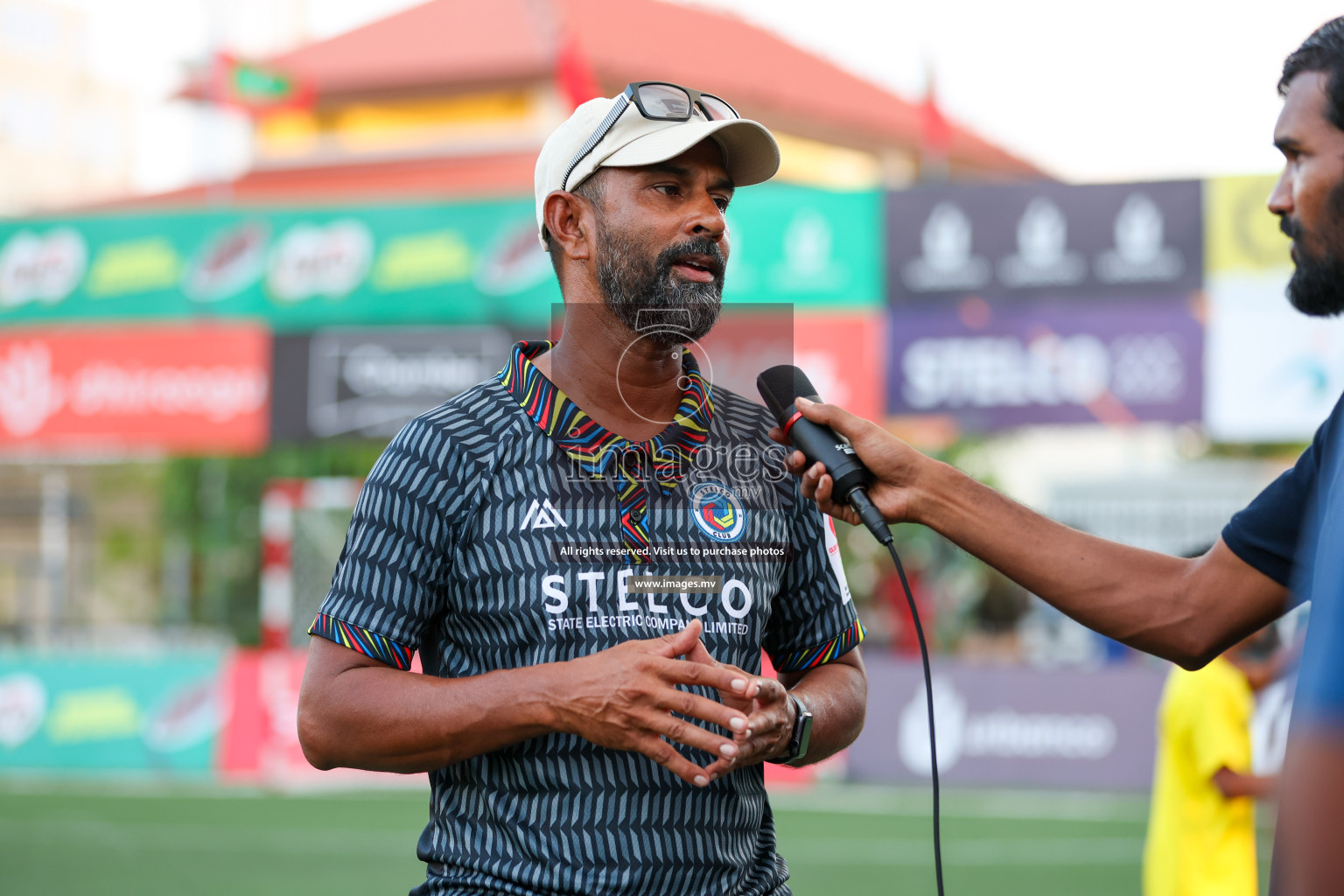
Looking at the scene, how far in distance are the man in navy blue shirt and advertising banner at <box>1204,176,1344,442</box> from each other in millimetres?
8387

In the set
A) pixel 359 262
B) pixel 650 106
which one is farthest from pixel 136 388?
pixel 650 106

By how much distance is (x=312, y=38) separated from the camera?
32938 mm

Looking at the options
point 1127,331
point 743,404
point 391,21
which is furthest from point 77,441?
point 391,21

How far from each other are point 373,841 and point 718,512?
354 inches

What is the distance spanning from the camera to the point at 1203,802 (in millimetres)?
4930

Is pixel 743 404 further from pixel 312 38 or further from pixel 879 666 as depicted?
pixel 312 38

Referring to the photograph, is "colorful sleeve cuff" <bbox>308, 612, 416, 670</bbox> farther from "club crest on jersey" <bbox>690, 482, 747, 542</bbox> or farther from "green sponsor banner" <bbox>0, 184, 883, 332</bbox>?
"green sponsor banner" <bbox>0, 184, 883, 332</bbox>

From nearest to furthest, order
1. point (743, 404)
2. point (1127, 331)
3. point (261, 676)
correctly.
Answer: point (743, 404) → point (1127, 331) → point (261, 676)

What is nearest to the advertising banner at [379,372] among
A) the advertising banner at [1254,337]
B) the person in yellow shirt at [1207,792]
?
the advertising banner at [1254,337]

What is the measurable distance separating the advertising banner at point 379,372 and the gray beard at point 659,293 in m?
9.40

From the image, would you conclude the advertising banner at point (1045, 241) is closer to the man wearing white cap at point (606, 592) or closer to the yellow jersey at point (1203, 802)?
the yellow jersey at point (1203, 802)

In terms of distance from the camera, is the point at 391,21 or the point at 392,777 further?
the point at 391,21

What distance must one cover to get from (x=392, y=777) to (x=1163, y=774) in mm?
9153

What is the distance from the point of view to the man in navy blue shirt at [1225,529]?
2.22 meters
